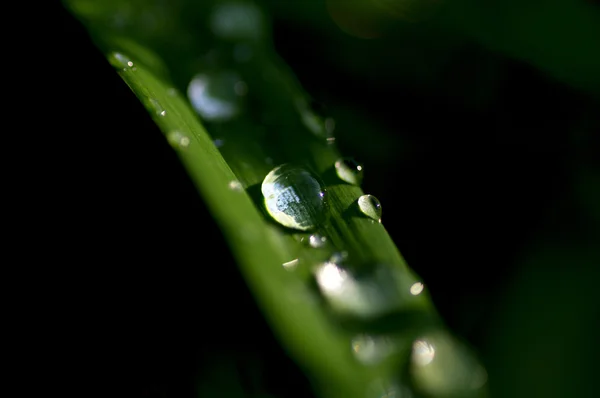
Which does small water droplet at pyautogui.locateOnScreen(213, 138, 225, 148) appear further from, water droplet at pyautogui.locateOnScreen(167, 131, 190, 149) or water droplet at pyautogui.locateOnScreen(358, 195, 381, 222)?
water droplet at pyautogui.locateOnScreen(358, 195, 381, 222)

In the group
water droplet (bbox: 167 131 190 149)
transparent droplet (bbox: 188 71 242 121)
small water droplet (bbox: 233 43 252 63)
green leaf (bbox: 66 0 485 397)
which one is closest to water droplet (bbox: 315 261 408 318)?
green leaf (bbox: 66 0 485 397)

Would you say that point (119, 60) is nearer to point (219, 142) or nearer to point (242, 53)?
point (219, 142)

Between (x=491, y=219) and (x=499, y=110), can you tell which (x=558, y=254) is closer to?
(x=491, y=219)

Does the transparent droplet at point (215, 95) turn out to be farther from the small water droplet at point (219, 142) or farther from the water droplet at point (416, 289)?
the water droplet at point (416, 289)

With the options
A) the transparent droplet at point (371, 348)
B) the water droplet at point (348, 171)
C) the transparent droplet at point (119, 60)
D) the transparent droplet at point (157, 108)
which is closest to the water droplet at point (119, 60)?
the transparent droplet at point (119, 60)

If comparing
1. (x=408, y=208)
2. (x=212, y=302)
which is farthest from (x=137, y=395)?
(x=408, y=208)

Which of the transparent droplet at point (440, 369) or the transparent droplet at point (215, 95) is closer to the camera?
the transparent droplet at point (440, 369)
